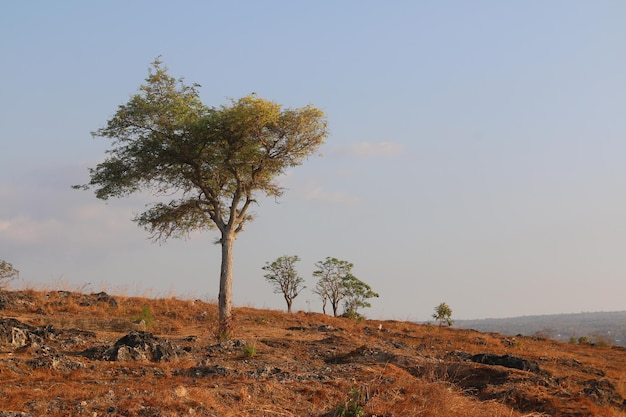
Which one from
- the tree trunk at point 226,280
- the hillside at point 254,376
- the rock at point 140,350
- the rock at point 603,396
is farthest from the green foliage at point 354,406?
the tree trunk at point 226,280

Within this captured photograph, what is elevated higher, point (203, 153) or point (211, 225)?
point (203, 153)

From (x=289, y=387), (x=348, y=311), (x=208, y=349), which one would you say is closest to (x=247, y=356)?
(x=208, y=349)

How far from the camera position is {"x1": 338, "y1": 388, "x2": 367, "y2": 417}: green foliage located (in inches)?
355

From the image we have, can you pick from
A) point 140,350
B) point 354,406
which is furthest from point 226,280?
point 354,406

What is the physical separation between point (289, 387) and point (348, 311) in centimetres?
2893

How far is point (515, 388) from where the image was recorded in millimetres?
13461

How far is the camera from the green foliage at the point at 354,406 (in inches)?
355

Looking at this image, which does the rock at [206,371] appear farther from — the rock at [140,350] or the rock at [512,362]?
the rock at [512,362]

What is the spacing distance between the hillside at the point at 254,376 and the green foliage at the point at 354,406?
0.02m

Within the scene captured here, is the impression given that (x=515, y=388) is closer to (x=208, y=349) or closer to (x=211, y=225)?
(x=208, y=349)

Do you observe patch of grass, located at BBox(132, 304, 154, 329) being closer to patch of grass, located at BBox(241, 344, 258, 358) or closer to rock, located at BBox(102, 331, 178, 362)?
rock, located at BBox(102, 331, 178, 362)

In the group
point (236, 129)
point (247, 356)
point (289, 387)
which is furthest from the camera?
point (236, 129)

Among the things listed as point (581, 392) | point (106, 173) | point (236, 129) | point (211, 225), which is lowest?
point (581, 392)

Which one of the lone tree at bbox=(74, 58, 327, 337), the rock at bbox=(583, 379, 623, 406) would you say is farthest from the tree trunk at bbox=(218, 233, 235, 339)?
the rock at bbox=(583, 379, 623, 406)
